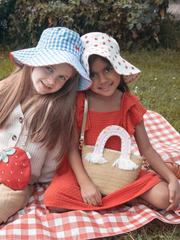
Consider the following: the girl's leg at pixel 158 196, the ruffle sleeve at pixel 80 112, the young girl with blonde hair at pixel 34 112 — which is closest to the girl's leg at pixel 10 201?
the young girl with blonde hair at pixel 34 112

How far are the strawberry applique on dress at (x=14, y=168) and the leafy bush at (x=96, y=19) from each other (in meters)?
3.11

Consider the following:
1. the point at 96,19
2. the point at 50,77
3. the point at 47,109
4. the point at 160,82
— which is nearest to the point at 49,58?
the point at 50,77

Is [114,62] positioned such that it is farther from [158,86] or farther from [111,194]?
[158,86]

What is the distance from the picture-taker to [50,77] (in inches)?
59.8

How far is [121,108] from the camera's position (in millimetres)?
1752

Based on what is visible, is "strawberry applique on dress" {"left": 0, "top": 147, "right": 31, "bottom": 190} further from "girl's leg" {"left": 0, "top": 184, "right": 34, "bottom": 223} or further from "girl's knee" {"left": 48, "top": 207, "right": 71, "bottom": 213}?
"girl's knee" {"left": 48, "top": 207, "right": 71, "bottom": 213}

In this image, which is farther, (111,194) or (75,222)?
(111,194)

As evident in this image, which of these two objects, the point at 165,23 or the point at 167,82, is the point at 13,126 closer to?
the point at 167,82

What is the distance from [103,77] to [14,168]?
0.78m

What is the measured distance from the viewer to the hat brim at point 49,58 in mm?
1433

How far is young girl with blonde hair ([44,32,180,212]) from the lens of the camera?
1.59 metres

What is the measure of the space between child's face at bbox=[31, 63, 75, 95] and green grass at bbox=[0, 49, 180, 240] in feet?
3.09

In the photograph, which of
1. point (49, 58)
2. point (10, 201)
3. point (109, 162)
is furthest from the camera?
point (109, 162)

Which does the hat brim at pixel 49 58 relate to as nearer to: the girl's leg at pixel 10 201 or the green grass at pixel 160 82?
the girl's leg at pixel 10 201
